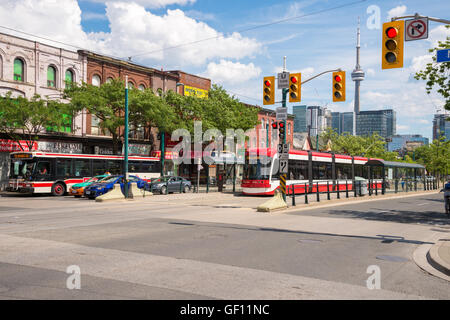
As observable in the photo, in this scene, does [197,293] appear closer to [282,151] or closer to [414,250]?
[414,250]

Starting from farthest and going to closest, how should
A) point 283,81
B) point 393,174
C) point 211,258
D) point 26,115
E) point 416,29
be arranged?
point 393,174
point 26,115
point 283,81
point 416,29
point 211,258

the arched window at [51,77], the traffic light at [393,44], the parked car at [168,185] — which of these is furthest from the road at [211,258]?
the arched window at [51,77]

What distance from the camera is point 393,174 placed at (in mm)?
39781

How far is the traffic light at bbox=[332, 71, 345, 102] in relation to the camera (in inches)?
647

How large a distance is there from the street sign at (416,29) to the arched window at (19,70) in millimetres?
31504

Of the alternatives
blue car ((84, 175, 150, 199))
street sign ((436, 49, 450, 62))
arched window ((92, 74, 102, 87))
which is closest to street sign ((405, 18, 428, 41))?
street sign ((436, 49, 450, 62))

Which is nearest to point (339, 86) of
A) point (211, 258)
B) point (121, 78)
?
point (211, 258)

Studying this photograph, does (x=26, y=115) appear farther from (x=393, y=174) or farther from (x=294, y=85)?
(x=393, y=174)

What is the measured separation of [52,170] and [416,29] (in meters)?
25.2

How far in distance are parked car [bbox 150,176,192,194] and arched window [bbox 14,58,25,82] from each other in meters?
14.2

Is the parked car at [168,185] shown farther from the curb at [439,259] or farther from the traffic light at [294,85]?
the curb at [439,259]

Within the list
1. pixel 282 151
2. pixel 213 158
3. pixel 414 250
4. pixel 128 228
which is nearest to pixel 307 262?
pixel 414 250

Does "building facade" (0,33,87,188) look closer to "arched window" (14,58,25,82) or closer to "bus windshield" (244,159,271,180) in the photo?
"arched window" (14,58,25,82)

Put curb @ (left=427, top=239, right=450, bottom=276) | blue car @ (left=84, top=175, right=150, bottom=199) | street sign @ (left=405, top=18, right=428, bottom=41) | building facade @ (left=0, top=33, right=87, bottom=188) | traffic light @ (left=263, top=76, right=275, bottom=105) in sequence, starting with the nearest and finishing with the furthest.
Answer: curb @ (left=427, top=239, right=450, bottom=276) → street sign @ (left=405, top=18, right=428, bottom=41) → traffic light @ (left=263, top=76, right=275, bottom=105) → blue car @ (left=84, top=175, right=150, bottom=199) → building facade @ (left=0, top=33, right=87, bottom=188)
